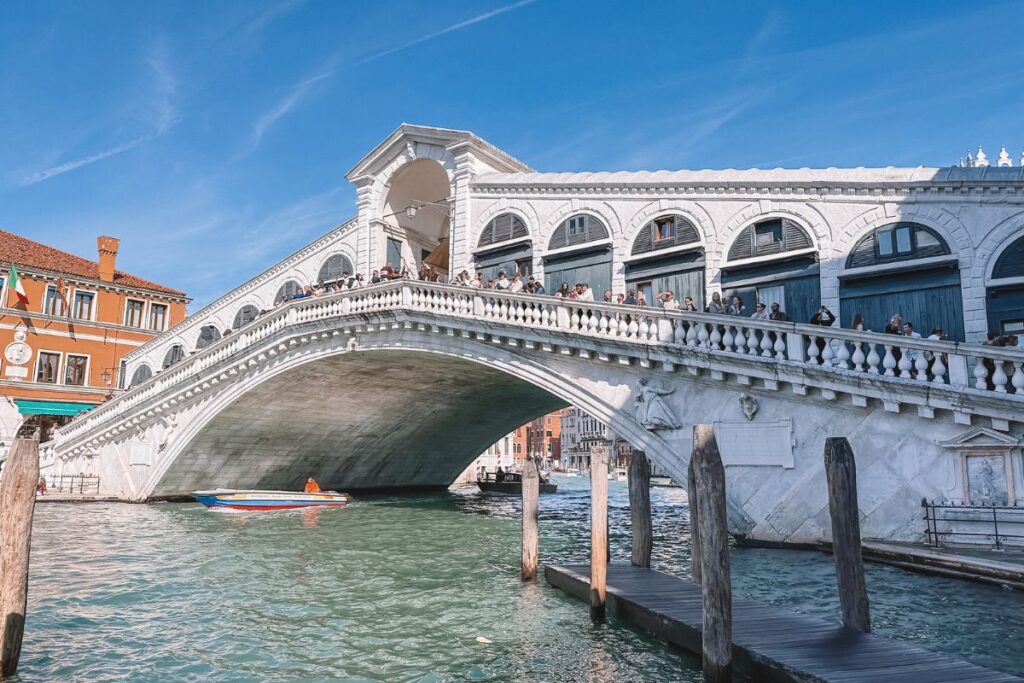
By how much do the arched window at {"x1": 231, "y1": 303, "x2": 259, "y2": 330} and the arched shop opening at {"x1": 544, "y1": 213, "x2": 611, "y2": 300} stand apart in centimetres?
1287

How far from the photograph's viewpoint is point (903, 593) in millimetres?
8594

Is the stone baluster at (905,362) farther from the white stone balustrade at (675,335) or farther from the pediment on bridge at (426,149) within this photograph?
the pediment on bridge at (426,149)

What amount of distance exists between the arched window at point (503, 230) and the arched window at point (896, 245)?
790 centimetres

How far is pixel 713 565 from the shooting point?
235 inches

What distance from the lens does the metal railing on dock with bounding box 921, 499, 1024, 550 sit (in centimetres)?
976

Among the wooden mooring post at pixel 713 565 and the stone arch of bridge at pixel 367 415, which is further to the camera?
the stone arch of bridge at pixel 367 415

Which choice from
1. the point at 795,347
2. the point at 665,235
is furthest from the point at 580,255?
the point at 795,347

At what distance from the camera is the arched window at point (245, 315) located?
85.4 ft

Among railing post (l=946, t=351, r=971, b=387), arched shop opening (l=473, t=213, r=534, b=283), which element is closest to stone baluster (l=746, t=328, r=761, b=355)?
railing post (l=946, t=351, r=971, b=387)

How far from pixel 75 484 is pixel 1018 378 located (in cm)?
2415

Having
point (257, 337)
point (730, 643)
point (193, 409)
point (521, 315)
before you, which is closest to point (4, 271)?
point (193, 409)

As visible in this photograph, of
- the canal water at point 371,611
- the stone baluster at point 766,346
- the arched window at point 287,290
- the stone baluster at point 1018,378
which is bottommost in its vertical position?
the canal water at point 371,611

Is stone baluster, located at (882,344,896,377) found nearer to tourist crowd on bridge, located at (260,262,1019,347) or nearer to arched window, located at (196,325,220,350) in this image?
tourist crowd on bridge, located at (260,262,1019,347)

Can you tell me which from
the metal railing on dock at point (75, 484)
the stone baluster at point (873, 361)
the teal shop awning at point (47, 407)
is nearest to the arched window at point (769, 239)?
the stone baluster at point (873, 361)
